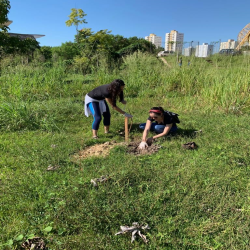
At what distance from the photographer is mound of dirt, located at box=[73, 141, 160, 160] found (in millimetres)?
3541

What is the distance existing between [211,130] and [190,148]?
1.19 metres

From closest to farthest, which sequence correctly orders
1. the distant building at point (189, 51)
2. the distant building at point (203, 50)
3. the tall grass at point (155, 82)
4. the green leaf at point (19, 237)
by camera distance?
the green leaf at point (19, 237), the tall grass at point (155, 82), the distant building at point (203, 50), the distant building at point (189, 51)

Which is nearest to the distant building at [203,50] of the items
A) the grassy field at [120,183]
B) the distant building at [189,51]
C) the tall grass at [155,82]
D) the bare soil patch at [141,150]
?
the distant building at [189,51]

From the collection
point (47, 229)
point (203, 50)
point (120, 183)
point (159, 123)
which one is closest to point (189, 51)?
point (203, 50)

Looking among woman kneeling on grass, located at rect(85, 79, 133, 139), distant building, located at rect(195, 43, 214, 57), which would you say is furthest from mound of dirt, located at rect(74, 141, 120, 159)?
distant building, located at rect(195, 43, 214, 57)

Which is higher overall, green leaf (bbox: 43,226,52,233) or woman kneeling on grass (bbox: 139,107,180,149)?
woman kneeling on grass (bbox: 139,107,180,149)

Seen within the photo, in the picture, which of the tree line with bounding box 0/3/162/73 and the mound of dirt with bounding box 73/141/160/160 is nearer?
the mound of dirt with bounding box 73/141/160/160

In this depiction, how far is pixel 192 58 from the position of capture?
26.8 ft

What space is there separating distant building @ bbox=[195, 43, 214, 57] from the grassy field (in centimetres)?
320

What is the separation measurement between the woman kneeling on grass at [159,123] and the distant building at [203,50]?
5.42m

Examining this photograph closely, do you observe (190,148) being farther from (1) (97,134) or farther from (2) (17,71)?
(2) (17,71)

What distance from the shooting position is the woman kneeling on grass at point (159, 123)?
3.84 meters

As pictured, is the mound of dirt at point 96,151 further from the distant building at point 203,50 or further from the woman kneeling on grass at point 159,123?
the distant building at point 203,50

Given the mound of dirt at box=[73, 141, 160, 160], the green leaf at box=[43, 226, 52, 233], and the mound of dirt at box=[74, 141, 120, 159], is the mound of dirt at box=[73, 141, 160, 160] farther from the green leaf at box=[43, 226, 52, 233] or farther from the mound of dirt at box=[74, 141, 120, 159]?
the green leaf at box=[43, 226, 52, 233]
